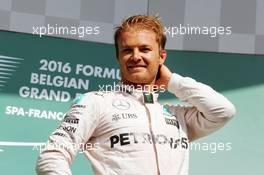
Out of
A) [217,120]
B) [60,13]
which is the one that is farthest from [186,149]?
[60,13]

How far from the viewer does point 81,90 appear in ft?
9.30

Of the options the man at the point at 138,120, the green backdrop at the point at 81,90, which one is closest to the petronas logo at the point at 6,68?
the green backdrop at the point at 81,90

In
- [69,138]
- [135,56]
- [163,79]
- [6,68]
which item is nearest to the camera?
[69,138]

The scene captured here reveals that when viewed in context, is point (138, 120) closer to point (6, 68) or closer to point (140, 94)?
point (140, 94)

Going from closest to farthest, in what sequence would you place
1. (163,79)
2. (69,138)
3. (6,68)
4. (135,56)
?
(69,138) < (135,56) < (163,79) < (6,68)

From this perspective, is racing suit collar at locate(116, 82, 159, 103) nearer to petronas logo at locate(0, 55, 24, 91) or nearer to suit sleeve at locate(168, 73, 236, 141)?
suit sleeve at locate(168, 73, 236, 141)

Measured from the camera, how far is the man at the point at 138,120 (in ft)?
4.66

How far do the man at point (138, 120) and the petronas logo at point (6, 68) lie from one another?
123 centimetres

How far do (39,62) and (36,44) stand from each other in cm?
8

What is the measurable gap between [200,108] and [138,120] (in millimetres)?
189

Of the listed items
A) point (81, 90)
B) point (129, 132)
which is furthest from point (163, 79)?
point (81, 90)

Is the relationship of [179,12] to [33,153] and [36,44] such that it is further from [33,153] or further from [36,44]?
[33,153]

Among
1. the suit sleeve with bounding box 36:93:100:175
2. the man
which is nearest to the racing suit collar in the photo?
the man

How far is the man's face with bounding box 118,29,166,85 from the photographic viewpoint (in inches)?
60.7
